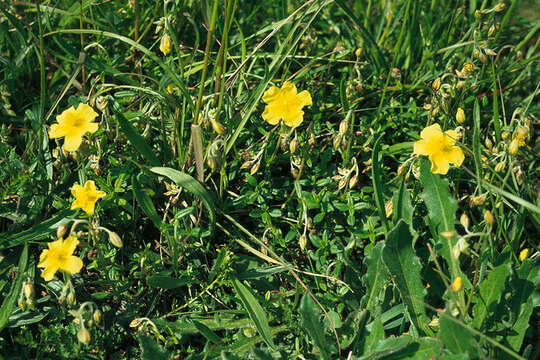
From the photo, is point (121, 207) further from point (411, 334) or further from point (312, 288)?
point (411, 334)

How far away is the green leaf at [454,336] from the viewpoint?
2.02 m

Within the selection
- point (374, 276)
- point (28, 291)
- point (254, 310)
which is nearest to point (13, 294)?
point (28, 291)

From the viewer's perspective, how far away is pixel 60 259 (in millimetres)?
2078

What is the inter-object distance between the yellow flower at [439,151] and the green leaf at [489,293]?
0.49 m

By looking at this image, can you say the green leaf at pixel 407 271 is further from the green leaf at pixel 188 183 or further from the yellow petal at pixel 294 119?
the green leaf at pixel 188 183

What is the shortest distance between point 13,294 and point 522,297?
90.3 inches

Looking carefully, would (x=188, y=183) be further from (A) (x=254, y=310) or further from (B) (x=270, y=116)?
(A) (x=254, y=310)

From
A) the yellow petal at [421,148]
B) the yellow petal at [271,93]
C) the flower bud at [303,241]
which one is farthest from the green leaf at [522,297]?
the yellow petal at [271,93]

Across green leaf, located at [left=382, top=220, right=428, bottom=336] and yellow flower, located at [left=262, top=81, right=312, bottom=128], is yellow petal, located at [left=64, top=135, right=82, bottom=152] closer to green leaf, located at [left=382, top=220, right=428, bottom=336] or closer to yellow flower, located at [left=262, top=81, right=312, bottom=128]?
yellow flower, located at [left=262, top=81, right=312, bottom=128]

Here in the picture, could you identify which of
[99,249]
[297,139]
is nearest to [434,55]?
[297,139]

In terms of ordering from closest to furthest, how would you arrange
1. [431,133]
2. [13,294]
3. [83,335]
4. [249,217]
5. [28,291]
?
1. [83,335]
2. [28,291]
3. [13,294]
4. [431,133]
5. [249,217]

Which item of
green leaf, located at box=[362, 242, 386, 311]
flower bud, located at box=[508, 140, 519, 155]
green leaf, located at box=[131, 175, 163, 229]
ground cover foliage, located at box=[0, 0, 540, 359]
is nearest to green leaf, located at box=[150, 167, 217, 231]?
ground cover foliage, located at box=[0, 0, 540, 359]

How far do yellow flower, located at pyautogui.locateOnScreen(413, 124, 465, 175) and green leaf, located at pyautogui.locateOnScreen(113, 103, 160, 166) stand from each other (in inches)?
50.0

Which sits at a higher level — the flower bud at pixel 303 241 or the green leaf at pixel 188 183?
the green leaf at pixel 188 183
